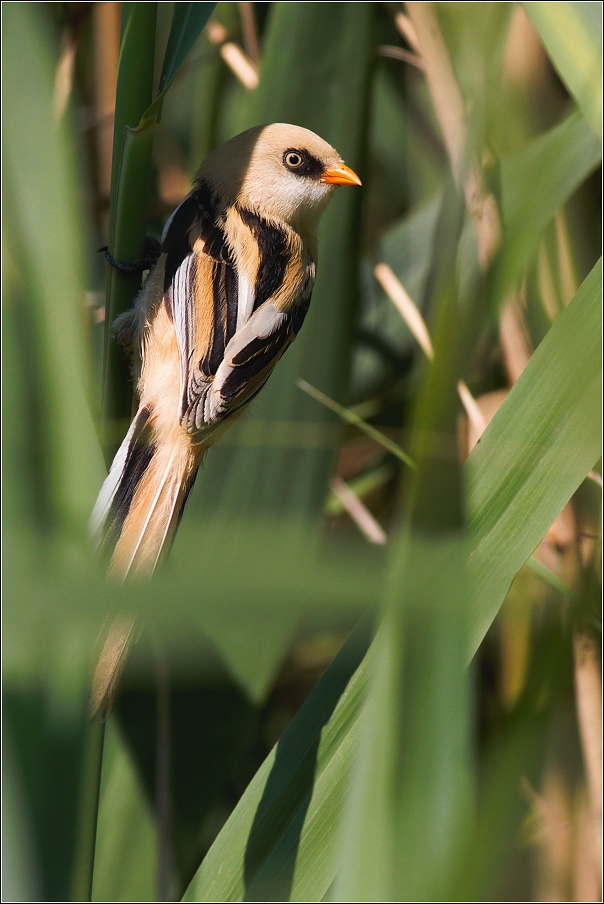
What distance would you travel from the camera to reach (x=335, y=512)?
7.96ft

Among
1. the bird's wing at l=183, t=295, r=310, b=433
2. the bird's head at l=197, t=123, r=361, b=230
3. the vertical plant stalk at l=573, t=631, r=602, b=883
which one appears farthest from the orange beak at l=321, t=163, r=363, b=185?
the vertical plant stalk at l=573, t=631, r=602, b=883

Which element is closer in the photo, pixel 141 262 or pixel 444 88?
pixel 141 262

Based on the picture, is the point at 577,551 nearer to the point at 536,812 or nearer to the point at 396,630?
the point at 536,812

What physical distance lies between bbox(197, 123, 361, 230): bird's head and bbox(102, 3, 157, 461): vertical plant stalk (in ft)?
1.92

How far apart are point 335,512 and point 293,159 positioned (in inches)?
42.4

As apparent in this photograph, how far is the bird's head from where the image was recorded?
1.78 metres

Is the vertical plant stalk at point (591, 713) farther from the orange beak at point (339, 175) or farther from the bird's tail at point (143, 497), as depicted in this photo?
the orange beak at point (339, 175)

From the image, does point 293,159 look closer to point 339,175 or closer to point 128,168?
point 339,175

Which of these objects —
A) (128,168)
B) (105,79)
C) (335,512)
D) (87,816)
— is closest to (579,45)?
(128,168)

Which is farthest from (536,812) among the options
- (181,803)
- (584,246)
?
(584,246)

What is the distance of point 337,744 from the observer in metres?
1.12

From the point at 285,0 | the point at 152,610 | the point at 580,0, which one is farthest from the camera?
the point at 285,0

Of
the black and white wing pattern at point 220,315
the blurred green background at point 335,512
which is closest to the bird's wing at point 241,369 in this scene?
the black and white wing pattern at point 220,315

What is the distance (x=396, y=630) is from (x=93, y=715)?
556 mm
